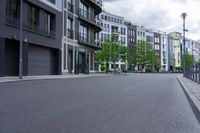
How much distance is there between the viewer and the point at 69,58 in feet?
160

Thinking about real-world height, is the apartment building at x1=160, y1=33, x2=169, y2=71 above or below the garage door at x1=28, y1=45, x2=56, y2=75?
above

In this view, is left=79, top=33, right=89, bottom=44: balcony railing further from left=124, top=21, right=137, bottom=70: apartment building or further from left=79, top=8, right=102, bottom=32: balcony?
left=124, top=21, right=137, bottom=70: apartment building

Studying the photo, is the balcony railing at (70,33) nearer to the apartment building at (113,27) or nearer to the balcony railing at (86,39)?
the balcony railing at (86,39)

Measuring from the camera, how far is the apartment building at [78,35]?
1842 inches

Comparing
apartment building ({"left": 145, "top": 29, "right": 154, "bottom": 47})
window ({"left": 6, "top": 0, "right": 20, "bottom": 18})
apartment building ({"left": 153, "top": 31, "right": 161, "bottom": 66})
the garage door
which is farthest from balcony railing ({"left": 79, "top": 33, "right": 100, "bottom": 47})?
apartment building ({"left": 153, "top": 31, "right": 161, "bottom": 66})

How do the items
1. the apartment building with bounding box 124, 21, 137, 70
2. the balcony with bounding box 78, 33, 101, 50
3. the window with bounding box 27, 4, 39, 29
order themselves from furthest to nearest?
1. the apartment building with bounding box 124, 21, 137, 70
2. the balcony with bounding box 78, 33, 101, 50
3. the window with bounding box 27, 4, 39, 29

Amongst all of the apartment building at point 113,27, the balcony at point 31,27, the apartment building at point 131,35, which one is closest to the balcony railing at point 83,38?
the balcony at point 31,27

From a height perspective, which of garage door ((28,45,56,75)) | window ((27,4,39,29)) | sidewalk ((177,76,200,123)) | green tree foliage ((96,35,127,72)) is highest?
window ((27,4,39,29))

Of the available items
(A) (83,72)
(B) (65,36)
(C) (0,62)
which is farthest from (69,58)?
(C) (0,62)

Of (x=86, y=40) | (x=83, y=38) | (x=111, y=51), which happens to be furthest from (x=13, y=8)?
(x=111, y=51)

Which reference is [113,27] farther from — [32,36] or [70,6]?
[32,36]

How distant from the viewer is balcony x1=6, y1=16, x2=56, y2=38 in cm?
3186

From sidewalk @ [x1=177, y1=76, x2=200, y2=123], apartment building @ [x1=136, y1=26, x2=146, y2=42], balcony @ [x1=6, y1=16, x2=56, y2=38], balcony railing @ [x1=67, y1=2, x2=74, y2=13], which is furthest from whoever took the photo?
apartment building @ [x1=136, y1=26, x2=146, y2=42]

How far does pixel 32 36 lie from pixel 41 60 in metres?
4.29
